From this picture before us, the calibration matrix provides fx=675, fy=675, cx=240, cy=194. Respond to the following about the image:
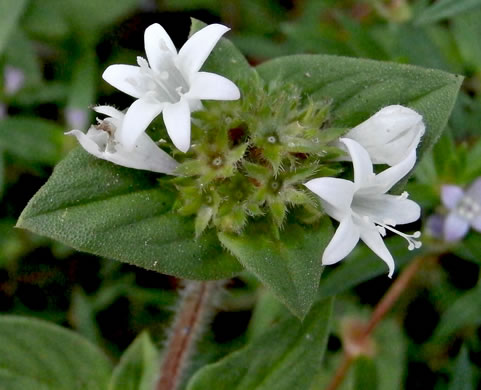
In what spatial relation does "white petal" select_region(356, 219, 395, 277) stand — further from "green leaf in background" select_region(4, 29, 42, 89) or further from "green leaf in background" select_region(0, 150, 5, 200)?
"green leaf in background" select_region(4, 29, 42, 89)

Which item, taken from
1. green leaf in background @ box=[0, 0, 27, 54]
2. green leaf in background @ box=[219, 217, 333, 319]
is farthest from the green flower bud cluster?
green leaf in background @ box=[0, 0, 27, 54]

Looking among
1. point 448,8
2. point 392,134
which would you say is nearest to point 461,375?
point 392,134

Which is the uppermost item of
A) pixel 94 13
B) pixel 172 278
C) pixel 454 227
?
pixel 454 227

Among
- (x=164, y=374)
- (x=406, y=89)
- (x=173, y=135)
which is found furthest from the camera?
(x=164, y=374)

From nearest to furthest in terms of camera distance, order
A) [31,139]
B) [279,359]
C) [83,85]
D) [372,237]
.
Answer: [372,237]
[279,359]
[31,139]
[83,85]

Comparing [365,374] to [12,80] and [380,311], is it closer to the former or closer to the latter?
[380,311]

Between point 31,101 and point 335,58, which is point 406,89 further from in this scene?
point 31,101

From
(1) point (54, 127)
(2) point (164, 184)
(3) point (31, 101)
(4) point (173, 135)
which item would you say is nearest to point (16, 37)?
(3) point (31, 101)
